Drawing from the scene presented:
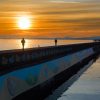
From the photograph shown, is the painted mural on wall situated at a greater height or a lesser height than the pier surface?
greater

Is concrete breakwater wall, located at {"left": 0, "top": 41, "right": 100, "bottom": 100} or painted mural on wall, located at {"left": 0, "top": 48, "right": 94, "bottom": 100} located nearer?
painted mural on wall, located at {"left": 0, "top": 48, "right": 94, "bottom": 100}

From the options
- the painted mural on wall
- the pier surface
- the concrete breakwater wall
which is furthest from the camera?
the pier surface

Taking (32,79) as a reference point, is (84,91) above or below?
below

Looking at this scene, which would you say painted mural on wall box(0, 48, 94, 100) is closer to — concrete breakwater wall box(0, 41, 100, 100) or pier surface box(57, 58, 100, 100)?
concrete breakwater wall box(0, 41, 100, 100)

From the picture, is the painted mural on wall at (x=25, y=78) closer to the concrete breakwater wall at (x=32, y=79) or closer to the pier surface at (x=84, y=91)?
the concrete breakwater wall at (x=32, y=79)

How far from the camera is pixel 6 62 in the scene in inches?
990

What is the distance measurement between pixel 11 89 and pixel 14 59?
7.32 meters

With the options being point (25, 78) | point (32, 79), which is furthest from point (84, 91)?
point (32, 79)

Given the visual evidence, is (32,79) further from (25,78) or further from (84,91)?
(84,91)

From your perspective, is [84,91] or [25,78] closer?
[84,91]

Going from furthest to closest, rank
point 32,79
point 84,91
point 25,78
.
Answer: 1. point 32,79
2. point 25,78
3. point 84,91

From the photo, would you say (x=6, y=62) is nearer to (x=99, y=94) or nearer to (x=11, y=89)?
(x=11, y=89)

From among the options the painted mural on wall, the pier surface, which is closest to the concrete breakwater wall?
the painted mural on wall

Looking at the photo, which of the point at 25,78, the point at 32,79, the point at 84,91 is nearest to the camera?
the point at 84,91
